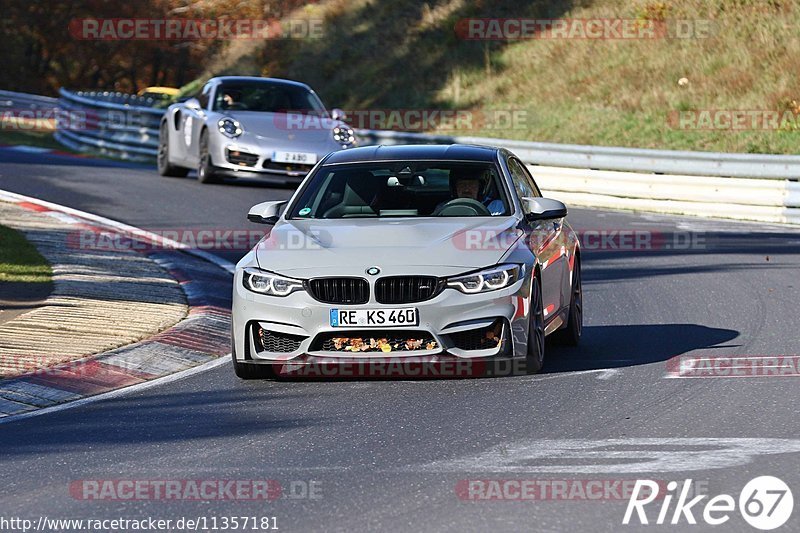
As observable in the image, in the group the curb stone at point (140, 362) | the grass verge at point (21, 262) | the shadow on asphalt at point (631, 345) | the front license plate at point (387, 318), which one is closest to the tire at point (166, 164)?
the grass verge at point (21, 262)

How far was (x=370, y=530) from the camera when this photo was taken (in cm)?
582

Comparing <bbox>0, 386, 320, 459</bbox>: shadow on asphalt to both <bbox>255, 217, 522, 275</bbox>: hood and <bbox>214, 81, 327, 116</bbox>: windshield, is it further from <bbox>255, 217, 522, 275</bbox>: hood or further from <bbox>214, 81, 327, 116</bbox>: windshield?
<bbox>214, 81, 327, 116</bbox>: windshield

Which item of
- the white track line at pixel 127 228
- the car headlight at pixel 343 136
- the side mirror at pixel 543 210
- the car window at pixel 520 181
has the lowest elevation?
the white track line at pixel 127 228

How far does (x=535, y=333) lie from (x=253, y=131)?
13.1 m

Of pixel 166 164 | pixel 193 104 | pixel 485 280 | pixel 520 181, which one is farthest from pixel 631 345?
pixel 166 164

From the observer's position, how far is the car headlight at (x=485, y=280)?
8.95 m

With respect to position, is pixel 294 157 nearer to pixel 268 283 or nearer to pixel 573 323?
pixel 573 323

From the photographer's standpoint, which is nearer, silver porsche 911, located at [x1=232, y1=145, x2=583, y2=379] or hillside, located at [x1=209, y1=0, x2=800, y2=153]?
silver porsche 911, located at [x1=232, y1=145, x2=583, y2=379]

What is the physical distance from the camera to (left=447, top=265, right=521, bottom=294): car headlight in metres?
8.95

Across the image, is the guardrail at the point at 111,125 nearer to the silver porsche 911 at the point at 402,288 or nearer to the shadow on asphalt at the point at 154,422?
the silver porsche 911 at the point at 402,288

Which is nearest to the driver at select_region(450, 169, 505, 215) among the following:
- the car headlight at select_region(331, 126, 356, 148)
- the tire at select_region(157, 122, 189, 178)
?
the car headlight at select_region(331, 126, 356, 148)

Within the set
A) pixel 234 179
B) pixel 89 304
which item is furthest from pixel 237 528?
pixel 234 179

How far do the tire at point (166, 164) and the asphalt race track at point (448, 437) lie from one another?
13.0 m

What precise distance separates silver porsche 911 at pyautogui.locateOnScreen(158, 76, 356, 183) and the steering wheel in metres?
11.6
